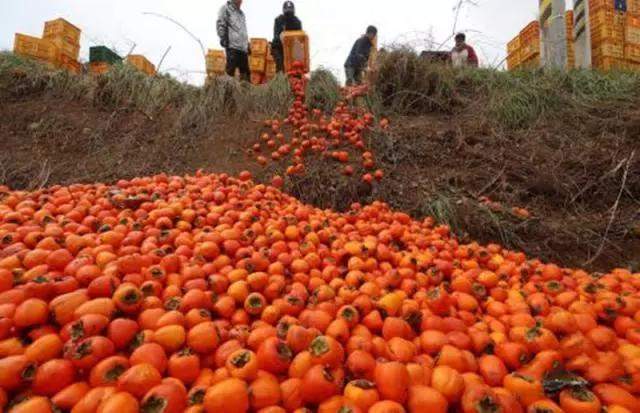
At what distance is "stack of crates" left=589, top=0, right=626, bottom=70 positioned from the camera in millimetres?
8234

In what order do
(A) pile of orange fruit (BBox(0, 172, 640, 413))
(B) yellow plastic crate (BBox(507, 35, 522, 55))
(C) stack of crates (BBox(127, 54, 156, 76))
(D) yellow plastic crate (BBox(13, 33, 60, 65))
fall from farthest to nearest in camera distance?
(C) stack of crates (BBox(127, 54, 156, 76)) → (B) yellow plastic crate (BBox(507, 35, 522, 55)) → (D) yellow plastic crate (BBox(13, 33, 60, 65)) → (A) pile of orange fruit (BBox(0, 172, 640, 413))

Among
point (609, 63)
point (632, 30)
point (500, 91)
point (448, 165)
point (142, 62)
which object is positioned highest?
point (142, 62)

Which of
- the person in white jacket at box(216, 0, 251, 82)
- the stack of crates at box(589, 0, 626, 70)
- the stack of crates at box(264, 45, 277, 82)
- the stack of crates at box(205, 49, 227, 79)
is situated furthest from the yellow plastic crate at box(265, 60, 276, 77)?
the stack of crates at box(589, 0, 626, 70)

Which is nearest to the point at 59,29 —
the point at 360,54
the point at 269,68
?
the point at 269,68

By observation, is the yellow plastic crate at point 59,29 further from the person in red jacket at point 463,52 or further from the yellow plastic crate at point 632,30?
the yellow plastic crate at point 632,30

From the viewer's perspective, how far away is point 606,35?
8414mm

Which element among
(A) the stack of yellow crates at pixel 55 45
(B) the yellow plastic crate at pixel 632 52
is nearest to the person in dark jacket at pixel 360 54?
(B) the yellow plastic crate at pixel 632 52

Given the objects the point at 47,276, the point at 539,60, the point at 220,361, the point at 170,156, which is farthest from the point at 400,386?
the point at 539,60

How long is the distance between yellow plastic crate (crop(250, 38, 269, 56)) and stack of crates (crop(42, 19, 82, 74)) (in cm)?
459

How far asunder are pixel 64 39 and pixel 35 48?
107 centimetres

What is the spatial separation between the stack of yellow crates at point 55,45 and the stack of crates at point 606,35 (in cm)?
1169

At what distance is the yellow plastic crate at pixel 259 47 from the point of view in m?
11.6

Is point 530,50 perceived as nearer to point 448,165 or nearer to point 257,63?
point 448,165

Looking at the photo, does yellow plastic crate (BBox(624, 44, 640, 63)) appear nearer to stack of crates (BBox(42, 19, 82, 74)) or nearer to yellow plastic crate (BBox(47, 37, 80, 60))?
stack of crates (BBox(42, 19, 82, 74))
